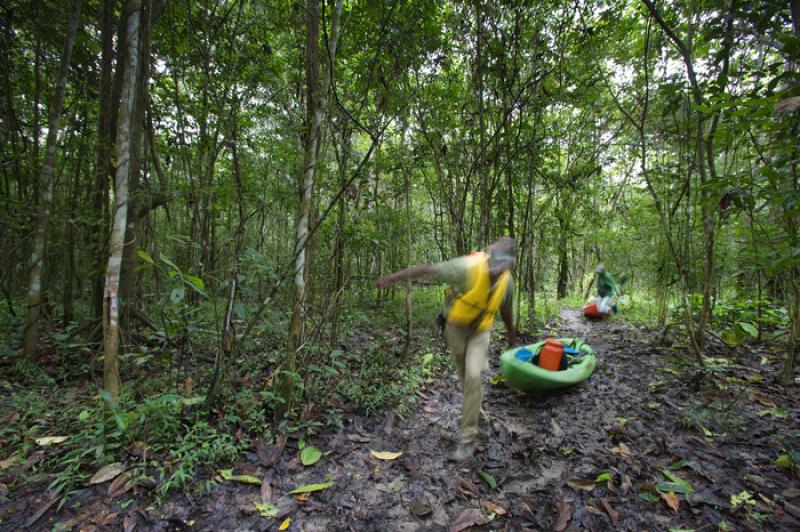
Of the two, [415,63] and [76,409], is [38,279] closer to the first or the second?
[76,409]

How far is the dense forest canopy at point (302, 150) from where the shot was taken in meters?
3.29

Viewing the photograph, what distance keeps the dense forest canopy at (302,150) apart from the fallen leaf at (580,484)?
237 centimetres

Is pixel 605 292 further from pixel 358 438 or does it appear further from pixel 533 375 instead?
pixel 358 438

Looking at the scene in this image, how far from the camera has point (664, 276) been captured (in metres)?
6.97

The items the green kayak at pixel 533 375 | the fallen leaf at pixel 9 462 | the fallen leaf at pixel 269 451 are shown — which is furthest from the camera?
the green kayak at pixel 533 375

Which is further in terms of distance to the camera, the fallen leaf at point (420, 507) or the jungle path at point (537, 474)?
the fallen leaf at point (420, 507)

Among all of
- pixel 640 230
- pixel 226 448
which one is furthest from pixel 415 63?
pixel 640 230

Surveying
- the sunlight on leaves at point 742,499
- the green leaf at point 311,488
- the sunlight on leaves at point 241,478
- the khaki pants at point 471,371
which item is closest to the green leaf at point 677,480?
the sunlight on leaves at point 742,499

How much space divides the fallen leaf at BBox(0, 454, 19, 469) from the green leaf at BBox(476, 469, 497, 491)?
3.75 metres

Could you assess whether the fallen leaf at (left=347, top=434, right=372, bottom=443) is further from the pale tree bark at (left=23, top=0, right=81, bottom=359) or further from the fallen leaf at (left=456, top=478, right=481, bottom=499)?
the pale tree bark at (left=23, top=0, right=81, bottom=359)

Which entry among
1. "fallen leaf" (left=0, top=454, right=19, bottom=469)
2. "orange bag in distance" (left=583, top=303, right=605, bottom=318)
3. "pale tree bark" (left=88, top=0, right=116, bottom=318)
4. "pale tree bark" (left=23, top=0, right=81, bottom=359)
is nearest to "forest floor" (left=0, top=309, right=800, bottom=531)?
"fallen leaf" (left=0, top=454, right=19, bottom=469)

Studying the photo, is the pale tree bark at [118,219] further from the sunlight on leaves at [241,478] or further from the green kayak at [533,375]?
the green kayak at [533,375]

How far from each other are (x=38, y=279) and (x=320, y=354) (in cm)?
363

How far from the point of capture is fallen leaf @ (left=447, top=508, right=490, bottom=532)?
8.51 ft
